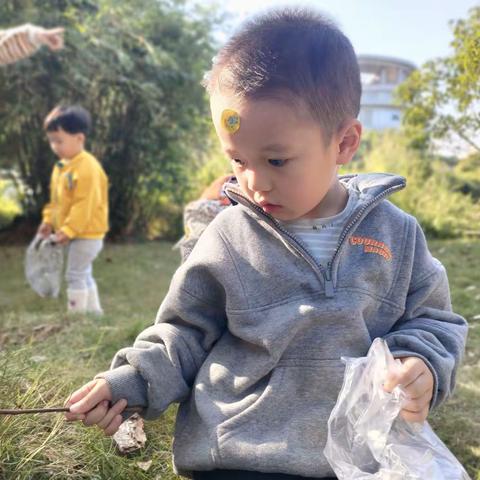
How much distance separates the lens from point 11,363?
2098mm

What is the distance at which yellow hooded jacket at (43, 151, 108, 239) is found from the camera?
4668mm

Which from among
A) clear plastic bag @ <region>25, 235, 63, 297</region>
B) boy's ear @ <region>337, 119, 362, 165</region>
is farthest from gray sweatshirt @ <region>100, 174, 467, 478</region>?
clear plastic bag @ <region>25, 235, 63, 297</region>

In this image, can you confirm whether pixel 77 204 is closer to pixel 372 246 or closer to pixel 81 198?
pixel 81 198

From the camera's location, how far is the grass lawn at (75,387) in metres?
1.64

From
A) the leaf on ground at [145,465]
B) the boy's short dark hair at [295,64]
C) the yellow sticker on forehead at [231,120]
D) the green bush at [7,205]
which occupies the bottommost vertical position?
the green bush at [7,205]

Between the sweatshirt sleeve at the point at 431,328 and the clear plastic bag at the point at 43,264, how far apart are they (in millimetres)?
3864

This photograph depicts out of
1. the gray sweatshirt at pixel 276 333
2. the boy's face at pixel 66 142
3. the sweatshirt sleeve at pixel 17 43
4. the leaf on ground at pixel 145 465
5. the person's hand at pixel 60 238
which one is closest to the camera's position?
the gray sweatshirt at pixel 276 333

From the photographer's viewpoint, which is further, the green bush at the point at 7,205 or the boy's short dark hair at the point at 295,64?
the green bush at the point at 7,205

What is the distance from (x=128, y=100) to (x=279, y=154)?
7703mm

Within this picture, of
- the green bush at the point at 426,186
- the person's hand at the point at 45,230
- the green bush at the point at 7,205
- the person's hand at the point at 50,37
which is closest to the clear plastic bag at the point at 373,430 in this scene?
the person's hand at the point at 50,37

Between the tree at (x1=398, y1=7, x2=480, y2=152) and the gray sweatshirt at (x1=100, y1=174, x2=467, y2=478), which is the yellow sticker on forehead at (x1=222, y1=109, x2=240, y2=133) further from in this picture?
the tree at (x1=398, y1=7, x2=480, y2=152)

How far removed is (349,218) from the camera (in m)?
1.50

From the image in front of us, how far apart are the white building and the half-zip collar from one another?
27.2m

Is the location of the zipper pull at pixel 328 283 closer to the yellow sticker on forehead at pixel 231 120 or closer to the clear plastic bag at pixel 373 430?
the clear plastic bag at pixel 373 430
